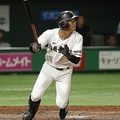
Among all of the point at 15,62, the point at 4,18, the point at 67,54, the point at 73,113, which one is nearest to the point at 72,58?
the point at 67,54

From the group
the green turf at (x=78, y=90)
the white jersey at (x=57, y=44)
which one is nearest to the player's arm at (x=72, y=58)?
the white jersey at (x=57, y=44)

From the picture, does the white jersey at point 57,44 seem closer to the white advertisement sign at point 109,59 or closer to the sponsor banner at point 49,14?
the white advertisement sign at point 109,59

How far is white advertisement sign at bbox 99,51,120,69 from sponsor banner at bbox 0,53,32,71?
78.0 inches

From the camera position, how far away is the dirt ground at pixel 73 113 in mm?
7430

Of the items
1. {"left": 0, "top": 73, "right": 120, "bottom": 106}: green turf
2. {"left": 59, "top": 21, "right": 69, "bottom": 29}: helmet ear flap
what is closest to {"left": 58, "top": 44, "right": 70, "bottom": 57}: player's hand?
{"left": 59, "top": 21, "right": 69, "bottom": 29}: helmet ear flap

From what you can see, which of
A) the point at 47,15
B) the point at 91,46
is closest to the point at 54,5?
the point at 47,15

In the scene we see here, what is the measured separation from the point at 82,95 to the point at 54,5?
7.24 meters

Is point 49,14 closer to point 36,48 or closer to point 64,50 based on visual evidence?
point 36,48

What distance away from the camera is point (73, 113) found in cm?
791

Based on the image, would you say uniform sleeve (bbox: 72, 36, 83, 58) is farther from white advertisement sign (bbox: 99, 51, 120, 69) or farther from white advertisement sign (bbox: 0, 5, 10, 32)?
white advertisement sign (bbox: 0, 5, 10, 32)

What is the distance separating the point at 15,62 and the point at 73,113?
5.91m

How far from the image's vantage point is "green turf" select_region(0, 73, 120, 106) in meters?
9.49

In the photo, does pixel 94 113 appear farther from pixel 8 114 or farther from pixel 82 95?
pixel 82 95

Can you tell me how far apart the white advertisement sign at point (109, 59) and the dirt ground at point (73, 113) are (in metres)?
5.55
